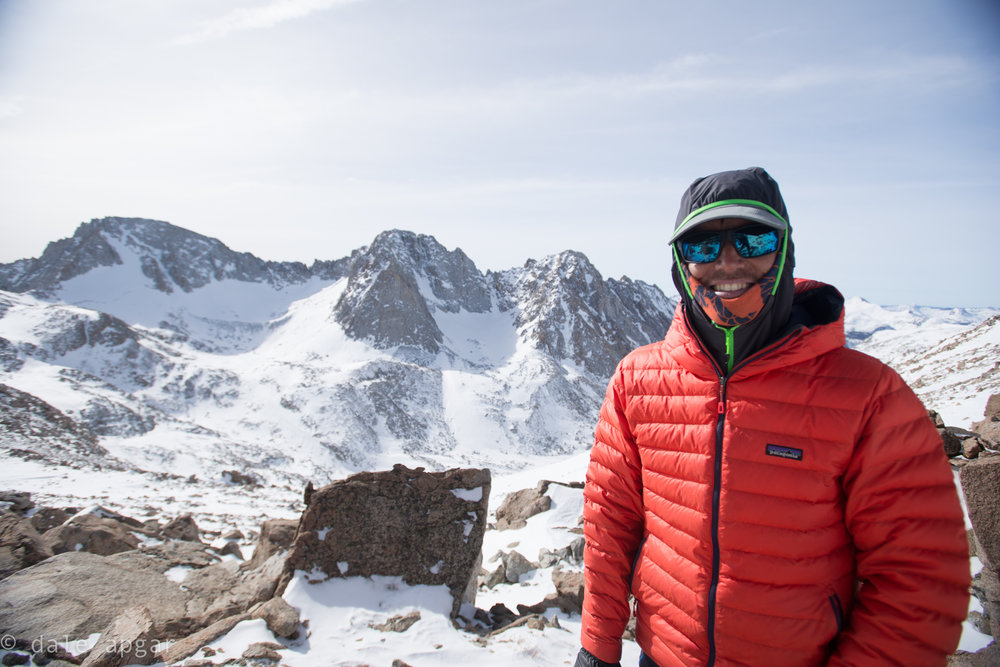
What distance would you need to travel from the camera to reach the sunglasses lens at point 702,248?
8.98 feet

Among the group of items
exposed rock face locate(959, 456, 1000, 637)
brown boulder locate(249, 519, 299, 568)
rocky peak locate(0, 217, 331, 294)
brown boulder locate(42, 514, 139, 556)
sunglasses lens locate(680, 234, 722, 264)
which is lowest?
brown boulder locate(42, 514, 139, 556)

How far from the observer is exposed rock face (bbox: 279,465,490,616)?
845cm

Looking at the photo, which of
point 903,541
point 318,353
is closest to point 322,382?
point 318,353

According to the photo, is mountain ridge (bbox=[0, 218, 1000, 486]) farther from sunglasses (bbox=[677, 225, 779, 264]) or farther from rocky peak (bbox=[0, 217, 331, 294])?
sunglasses (bbox=[677, 225, 779, 264])

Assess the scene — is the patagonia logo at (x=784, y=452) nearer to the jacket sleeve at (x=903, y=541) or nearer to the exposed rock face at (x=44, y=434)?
the jacket sleeve at (x=903, y=541)

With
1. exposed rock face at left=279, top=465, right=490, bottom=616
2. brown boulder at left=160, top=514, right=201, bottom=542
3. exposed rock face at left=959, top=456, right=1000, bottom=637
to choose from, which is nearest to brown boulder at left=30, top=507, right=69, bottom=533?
brown boulder at left=160, top=514, right=201, bottom=542

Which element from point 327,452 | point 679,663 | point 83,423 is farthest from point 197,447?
point 679,663

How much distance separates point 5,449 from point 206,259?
304ft

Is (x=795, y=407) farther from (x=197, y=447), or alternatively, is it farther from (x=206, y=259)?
(x=206, y=259)

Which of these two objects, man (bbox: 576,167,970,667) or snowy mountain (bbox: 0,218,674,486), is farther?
snowy mountain (bbox: 0,218,674,486)

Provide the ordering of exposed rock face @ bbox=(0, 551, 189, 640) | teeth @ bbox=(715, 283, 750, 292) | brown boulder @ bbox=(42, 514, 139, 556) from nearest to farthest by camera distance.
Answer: teeth @ bbox=(715, 283, 750, 292) → exposed rock face @ bbox=(0, 551, 189, 640) → brown boulder @ bbox=(42, 514, 139, 556)

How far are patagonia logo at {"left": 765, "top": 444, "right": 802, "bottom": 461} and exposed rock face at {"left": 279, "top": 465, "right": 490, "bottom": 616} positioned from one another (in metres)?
7.23

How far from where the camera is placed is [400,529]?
8.90 metres

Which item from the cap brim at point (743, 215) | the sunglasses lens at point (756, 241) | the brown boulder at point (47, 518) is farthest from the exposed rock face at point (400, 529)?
the brown boulder at point (47, 518)
